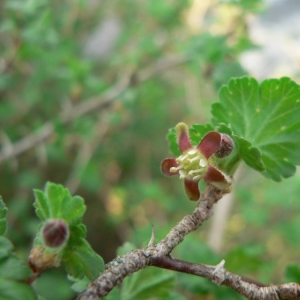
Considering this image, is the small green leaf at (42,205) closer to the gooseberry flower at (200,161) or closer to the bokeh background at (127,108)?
the gooseberry flower at (200,161)

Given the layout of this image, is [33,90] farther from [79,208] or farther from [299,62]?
[79,208]

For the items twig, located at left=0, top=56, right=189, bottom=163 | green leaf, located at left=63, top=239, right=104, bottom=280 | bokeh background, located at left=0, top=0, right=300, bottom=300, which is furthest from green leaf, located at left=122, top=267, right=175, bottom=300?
twig, located at left=0, top=56, right=189, bottom=163

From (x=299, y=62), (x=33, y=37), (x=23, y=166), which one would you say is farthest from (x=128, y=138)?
(x=33, y=37)

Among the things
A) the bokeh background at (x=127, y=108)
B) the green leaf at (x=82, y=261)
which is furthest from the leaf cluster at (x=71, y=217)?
the bokeh background at (x=127, y=108)

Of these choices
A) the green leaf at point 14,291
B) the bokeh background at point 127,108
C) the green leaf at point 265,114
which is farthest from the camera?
the bokeh background at point 127,108

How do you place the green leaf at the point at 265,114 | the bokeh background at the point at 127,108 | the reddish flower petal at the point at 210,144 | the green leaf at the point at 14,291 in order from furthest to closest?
the bokeh background at the point at 127,108 → the green leaf at the point at 265,114 → the reddish flower petal at the point at 210,144 → the green leaf at the point at 14,291

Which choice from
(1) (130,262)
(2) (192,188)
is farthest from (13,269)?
(2) (192,188)

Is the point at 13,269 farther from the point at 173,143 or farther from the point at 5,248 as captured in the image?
the point at 173,143
